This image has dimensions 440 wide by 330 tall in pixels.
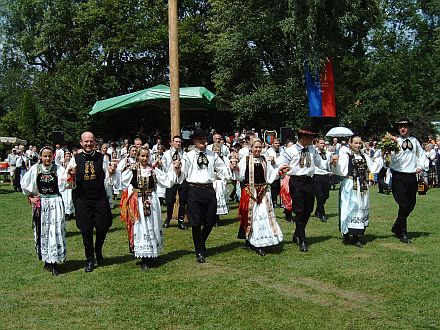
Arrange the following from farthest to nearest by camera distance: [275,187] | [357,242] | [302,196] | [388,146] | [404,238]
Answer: [275,187]
[404,238]
[388,146]
[357,242]
[302,196]

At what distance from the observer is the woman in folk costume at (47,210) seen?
7465 millimetres

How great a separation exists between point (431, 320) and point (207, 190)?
3.75 metres

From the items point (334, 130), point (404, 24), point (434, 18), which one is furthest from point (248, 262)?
point (434, 18)

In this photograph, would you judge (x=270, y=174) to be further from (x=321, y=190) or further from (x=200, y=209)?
(x=321, y=190)

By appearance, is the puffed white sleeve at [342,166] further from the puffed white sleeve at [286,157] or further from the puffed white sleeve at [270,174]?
the puffed white sleeve at [270,174]

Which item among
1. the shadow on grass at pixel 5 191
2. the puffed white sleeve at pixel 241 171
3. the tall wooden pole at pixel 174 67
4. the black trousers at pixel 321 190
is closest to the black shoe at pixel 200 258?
the puffed white sleeve at pixel 241 171

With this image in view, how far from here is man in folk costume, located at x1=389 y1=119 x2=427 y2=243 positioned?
930cm

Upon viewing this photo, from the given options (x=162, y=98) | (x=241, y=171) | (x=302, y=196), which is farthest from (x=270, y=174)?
(x=162, y=98)

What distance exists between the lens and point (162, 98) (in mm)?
17703

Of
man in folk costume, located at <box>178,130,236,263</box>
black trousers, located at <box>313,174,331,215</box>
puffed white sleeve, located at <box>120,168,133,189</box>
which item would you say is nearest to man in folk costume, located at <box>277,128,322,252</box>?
man in folk costume, located at <box>178,130,236,263</box>

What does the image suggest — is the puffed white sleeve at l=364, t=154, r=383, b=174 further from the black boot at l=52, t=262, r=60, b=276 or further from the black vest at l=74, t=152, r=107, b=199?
the black boot at l=52, t=262, r=60, b=276

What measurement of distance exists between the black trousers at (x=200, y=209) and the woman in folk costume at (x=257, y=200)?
2.38 ft

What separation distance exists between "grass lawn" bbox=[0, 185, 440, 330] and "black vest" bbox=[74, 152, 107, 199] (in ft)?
3.50

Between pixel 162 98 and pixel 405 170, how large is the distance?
392 inches
